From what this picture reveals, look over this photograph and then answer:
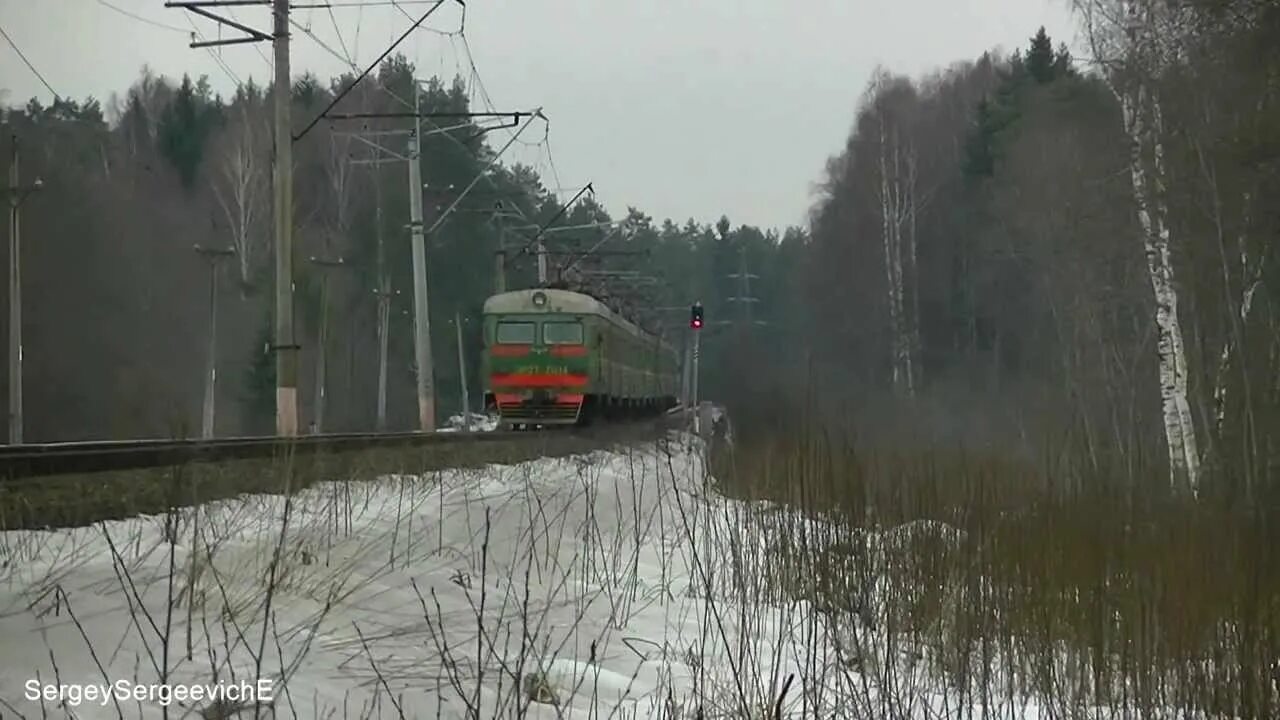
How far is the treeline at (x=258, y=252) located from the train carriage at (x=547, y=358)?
2470 millimetres

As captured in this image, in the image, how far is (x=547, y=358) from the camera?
2503cm

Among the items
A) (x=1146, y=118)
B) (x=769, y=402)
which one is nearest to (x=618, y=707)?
(x=769, y=402)

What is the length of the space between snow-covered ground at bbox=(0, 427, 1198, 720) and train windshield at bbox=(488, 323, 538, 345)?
1700cm

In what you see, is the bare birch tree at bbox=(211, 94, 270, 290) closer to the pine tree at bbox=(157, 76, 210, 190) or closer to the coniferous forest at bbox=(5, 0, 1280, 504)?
the coniferous forest at bbox=(5, 0, 1280, 504)

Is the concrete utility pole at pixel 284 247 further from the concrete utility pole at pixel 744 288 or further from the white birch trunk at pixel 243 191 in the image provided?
the white birch trunk at pixel 243 191

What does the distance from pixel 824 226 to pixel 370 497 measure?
111ft

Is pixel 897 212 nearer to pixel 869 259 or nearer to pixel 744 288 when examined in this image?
pixel 869 259

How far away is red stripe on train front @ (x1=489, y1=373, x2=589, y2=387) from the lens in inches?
974

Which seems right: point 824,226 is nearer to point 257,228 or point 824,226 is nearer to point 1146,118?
point 257,228

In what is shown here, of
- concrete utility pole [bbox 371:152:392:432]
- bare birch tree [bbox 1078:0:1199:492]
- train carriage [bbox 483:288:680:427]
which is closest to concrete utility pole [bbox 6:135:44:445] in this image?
train carriage [bbox 483:288:680:427]

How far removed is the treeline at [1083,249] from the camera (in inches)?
527

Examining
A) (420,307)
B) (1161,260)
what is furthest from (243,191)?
(1161,260)

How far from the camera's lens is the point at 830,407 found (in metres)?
8.98

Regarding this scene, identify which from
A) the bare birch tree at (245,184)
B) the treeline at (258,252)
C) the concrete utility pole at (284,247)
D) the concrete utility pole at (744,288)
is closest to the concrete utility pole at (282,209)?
the concrete utility pole at (284,247)
